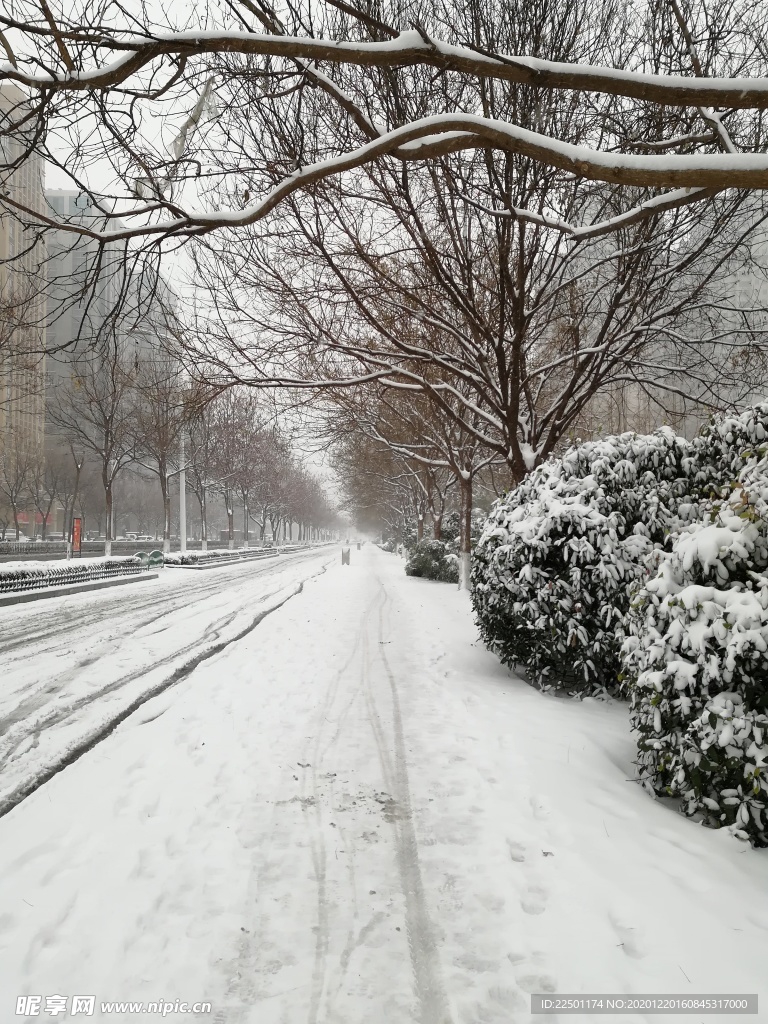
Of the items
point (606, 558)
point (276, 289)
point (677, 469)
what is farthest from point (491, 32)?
point (606, 558)

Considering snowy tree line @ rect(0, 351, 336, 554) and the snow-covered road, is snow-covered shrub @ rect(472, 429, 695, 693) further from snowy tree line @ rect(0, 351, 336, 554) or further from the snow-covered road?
snowy tree line @ rect(0, 351, 336, 554)

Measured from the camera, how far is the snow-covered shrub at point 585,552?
224 inches

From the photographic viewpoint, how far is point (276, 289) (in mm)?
10148

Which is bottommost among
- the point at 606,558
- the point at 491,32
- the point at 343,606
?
the point at 343,606

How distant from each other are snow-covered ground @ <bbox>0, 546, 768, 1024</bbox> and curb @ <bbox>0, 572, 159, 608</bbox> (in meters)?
11.0

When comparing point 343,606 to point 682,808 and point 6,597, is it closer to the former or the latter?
point 6,597

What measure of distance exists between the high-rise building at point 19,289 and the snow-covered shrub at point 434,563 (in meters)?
13.2

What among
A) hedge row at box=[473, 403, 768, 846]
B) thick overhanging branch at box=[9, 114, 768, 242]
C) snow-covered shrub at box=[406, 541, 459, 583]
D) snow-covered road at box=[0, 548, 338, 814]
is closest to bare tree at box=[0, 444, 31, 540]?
snow-covered road at box=[0, 548, 338, 814]

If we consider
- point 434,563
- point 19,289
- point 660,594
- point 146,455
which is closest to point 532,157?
point 660,594

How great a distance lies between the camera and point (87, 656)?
8039 millimetres

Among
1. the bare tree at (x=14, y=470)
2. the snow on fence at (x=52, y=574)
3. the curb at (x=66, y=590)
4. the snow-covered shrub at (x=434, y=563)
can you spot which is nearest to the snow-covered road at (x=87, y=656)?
the curb at (x=66, y=590)

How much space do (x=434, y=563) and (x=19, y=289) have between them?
597 inches

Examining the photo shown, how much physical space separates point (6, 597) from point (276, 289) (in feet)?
32.9

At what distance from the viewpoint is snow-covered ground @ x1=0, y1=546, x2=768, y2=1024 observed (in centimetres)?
228
